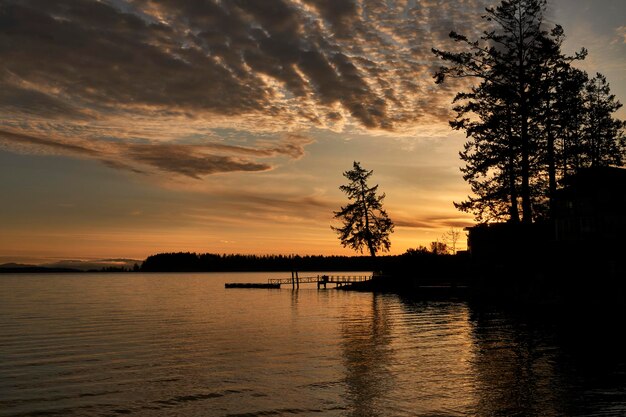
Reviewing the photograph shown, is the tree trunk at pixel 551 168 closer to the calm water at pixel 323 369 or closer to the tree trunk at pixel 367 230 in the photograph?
the calm water at pixel 323 369

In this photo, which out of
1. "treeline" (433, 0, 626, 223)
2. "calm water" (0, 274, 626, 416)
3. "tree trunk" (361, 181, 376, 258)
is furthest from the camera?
"tree trunk" (361, 181, 376, 258)

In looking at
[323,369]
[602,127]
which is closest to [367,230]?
[602,127]

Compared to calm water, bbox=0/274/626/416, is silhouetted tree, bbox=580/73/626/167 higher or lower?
higher

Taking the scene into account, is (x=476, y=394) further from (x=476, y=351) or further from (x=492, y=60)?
(x=492, y=60)

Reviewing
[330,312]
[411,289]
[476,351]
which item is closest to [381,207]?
[411,289]

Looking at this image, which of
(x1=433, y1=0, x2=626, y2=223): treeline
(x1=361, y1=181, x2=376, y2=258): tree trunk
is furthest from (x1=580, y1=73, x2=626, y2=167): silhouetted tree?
(x1=361, y1=181, x2=376, y2=258): tree trunk

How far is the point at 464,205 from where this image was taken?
5422 cm

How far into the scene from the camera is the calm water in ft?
51.7

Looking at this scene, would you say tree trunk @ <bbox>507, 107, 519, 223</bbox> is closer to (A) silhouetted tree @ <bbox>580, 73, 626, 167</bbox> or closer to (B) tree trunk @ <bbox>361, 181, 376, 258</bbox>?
(A) silhouetted tree @ <bbox>580, 73, 626, 167</bbox>

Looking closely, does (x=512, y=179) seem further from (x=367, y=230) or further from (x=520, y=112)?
(x=367, y=230)

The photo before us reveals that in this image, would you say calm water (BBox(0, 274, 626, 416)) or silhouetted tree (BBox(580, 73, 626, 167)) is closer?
calm water (BBox(0, 274, 626, 416))

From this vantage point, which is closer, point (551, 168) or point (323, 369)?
point (323, 369)

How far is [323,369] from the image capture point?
70.6 ft

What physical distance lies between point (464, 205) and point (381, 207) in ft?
143
